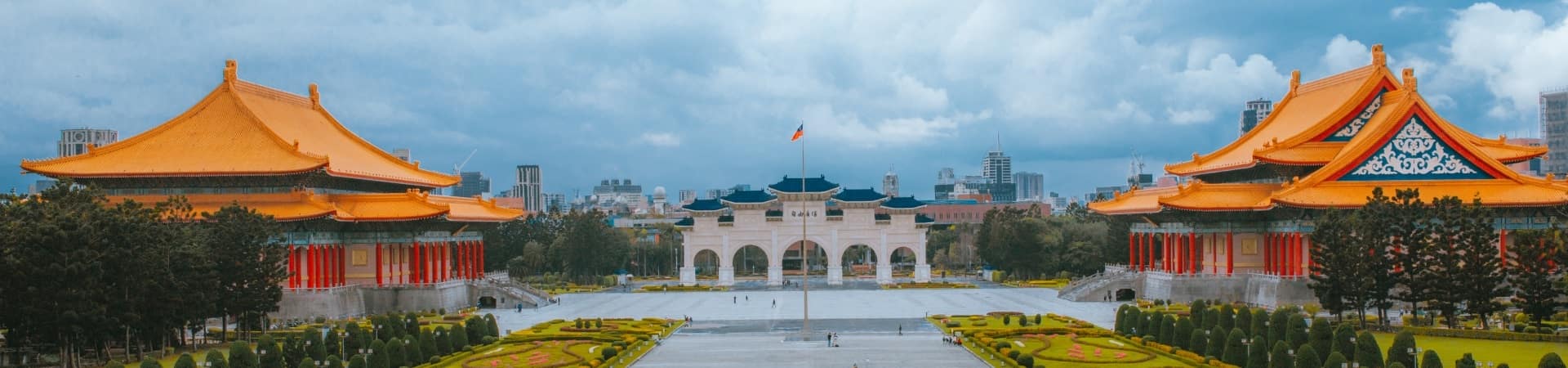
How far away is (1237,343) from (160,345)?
110 feet

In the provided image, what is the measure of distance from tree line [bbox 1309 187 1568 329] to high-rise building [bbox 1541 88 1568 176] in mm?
107073

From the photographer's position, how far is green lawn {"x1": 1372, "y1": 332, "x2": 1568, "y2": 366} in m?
43.0

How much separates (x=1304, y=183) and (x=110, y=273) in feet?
159

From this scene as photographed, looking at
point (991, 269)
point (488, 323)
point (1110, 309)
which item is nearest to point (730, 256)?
point (991, 269)

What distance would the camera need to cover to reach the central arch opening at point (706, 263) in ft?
405

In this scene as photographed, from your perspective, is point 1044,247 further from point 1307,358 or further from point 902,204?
→ point 1307,358

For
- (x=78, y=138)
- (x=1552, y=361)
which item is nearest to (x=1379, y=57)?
(x=1552, y=361)

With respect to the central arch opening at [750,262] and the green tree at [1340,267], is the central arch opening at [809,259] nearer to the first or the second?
the central arch opening at [750,262]

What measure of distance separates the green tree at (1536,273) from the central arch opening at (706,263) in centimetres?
6629

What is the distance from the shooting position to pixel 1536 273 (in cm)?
4950

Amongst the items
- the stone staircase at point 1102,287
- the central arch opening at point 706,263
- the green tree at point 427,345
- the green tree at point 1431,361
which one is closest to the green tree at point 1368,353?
the green tree at point 1431,361

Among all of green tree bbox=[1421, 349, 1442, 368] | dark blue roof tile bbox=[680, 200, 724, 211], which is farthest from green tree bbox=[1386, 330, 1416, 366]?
dark blue roof tile bbox=[680, 200, 724, 211]

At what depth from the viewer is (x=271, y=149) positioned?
69.1 meters

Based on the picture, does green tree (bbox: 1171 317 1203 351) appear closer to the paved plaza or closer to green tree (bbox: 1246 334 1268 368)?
the paved plaza
